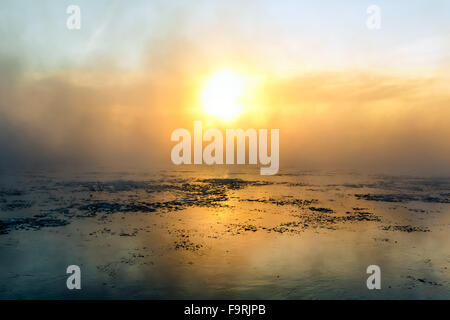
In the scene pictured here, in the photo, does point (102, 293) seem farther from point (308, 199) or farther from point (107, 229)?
point (308, 199)

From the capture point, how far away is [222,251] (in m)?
19.3

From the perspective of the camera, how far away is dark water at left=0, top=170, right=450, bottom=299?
14000 millimetres

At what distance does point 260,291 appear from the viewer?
13.8 meters

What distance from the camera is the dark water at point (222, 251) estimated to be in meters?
14.0

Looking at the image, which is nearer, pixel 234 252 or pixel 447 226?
pixel 234 252

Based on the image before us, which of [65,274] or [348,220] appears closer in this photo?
[65,274]
